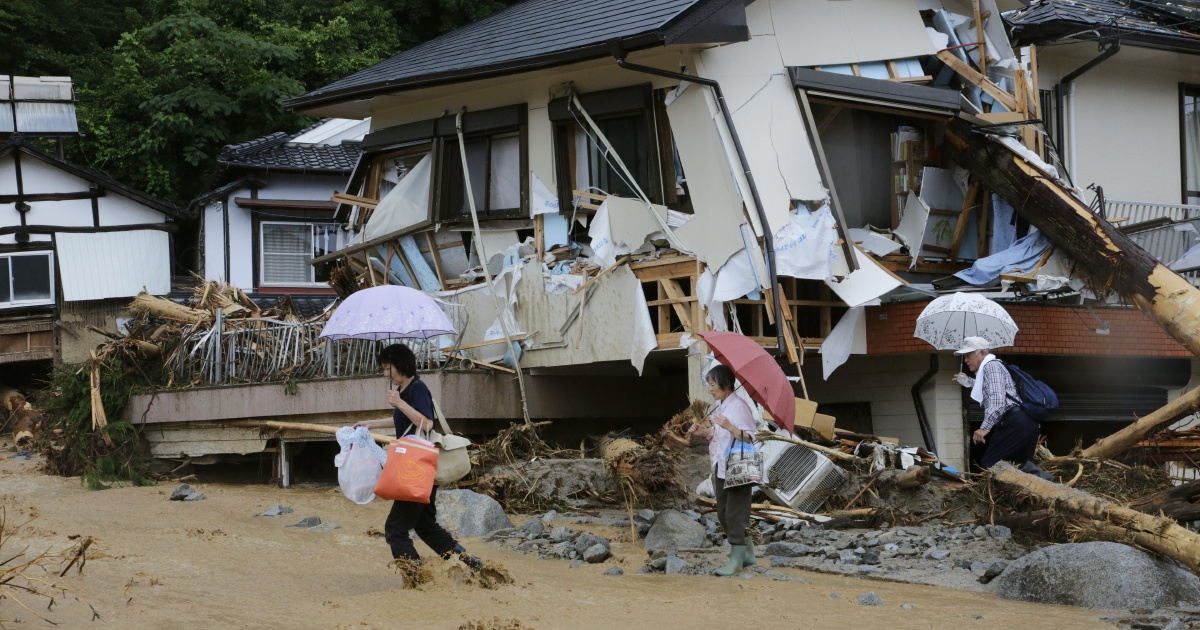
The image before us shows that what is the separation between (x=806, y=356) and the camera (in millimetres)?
15125

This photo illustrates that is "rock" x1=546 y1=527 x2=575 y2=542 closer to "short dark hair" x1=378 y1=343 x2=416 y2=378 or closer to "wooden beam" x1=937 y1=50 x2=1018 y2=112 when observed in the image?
"short dark hair" x1=378 y1=343 x2=416 y2=378

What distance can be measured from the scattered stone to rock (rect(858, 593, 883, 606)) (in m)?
2.55

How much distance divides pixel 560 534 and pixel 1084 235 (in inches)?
298

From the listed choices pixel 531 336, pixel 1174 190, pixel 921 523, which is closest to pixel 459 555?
pixel 921 523

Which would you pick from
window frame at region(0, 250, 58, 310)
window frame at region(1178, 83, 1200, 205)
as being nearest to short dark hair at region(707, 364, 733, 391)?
window frame at region(1178, 83, 1200, 205)

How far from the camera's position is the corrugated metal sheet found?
24.9 m

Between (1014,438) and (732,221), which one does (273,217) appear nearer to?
(732,221)

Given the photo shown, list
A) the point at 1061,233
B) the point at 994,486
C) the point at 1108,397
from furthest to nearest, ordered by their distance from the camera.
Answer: the point at 1108,397 < the point at 1061,233 < the point at 994,486

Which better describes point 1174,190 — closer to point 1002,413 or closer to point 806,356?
point 806,356

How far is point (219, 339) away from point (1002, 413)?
10.9 m

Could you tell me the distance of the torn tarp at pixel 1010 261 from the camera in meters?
14.8

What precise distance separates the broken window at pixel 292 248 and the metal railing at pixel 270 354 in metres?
8.62

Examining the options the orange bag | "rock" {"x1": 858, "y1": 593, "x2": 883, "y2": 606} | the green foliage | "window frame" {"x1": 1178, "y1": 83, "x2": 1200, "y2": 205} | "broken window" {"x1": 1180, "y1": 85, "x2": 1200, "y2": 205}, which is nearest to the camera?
the orange bag

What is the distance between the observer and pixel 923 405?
1490 cm
